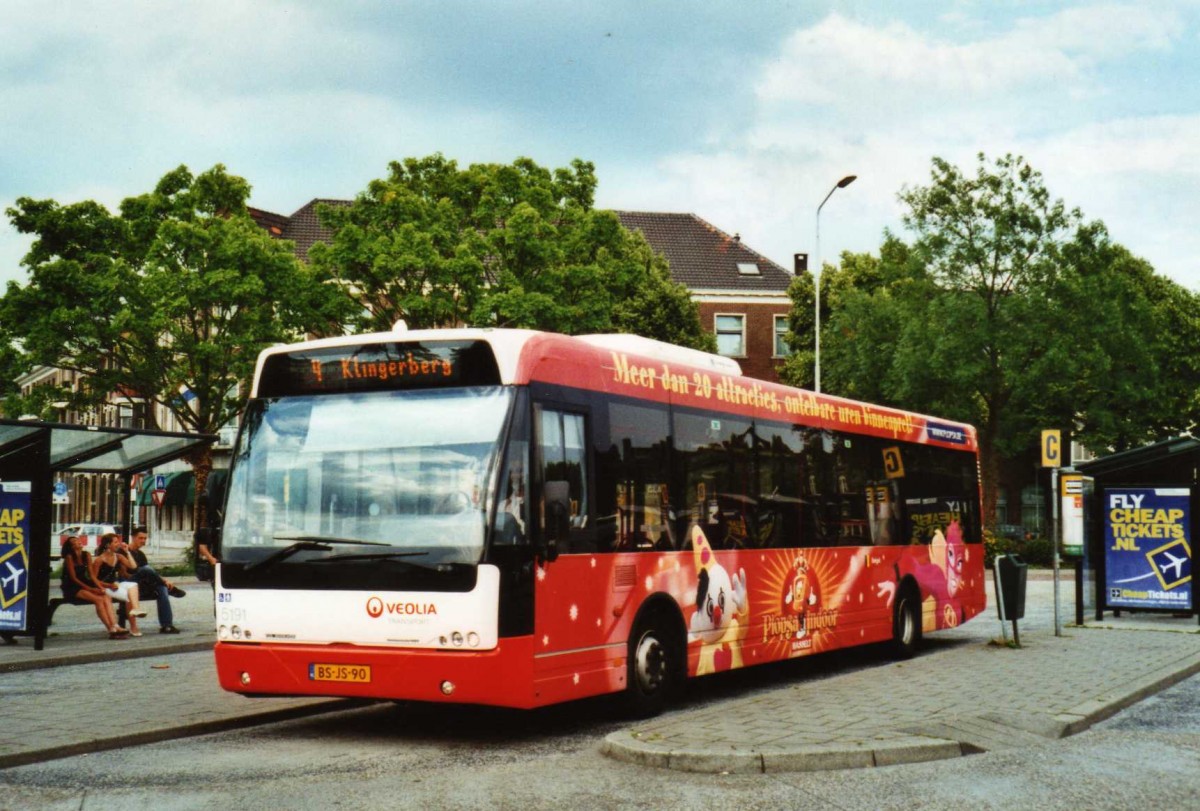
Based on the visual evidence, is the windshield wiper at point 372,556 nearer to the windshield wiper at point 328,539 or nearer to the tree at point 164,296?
A: the windshield wiper at point 328,539

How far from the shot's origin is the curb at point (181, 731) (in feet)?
28.1

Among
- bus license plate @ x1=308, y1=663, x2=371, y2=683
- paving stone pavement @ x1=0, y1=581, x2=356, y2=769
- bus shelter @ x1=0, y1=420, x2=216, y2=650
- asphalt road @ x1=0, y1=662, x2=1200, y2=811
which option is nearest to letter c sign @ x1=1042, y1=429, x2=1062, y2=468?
asphalt road @ x1=0, y1=662, x2=1200, y2=811

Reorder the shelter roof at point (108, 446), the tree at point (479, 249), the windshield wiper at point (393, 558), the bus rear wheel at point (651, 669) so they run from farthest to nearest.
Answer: the tree at point (479, 249)
the shelter roof at point (108, 446)
the bus rear wheel at point (651, 669)
the windshield wiper at point (393, 558)

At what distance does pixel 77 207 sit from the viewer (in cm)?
3812

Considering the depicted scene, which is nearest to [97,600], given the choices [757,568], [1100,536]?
[757,568]

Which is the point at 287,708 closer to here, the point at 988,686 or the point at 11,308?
the point at 988,686

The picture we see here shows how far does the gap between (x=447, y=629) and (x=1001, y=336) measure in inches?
1450

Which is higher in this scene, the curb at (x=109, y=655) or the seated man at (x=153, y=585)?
the seated man at (x=153, y=585)

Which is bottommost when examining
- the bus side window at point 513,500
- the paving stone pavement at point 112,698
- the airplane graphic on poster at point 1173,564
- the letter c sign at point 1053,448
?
the paving stone pavement at point 112,698

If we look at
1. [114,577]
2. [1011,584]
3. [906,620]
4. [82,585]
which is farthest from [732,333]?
[82,585]

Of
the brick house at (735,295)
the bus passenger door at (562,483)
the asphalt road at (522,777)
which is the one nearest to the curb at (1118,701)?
the asphalt road at (522,777)

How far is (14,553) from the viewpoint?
15.8 meters

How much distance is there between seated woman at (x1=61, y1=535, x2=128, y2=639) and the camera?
17.0m

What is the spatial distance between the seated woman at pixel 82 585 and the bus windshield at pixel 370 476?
27.1 ft
